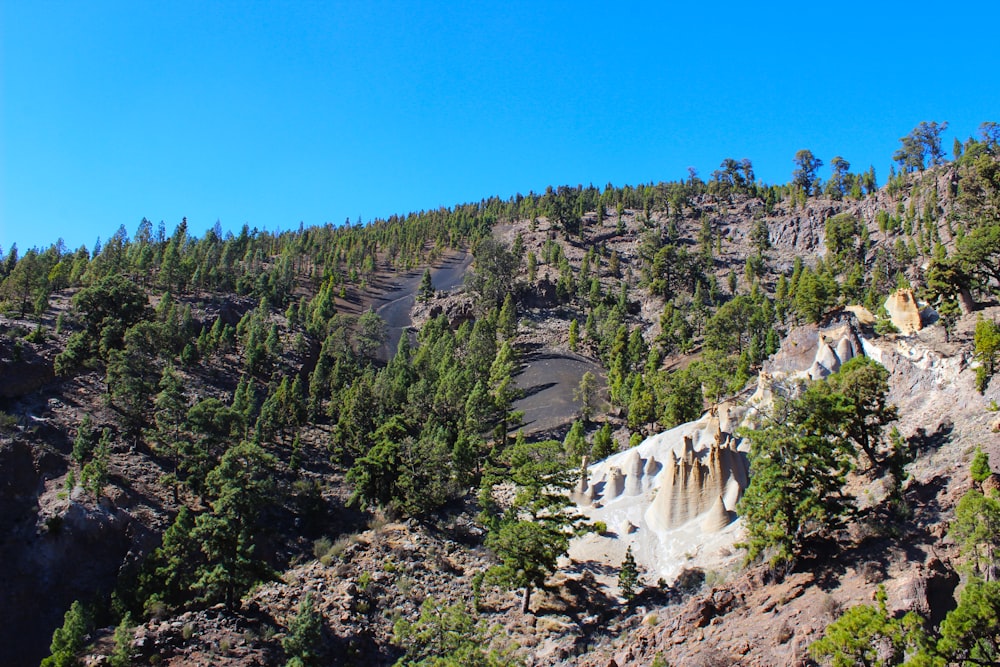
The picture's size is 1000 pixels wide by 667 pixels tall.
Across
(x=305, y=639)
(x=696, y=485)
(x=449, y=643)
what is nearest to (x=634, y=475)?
(x=696, y=485)

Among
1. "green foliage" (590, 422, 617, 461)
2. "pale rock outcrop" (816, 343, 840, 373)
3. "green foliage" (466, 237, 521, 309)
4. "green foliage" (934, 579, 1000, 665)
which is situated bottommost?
"green foliage" (934, 579, 1000, 665)

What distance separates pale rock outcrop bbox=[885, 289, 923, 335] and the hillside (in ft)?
3.53

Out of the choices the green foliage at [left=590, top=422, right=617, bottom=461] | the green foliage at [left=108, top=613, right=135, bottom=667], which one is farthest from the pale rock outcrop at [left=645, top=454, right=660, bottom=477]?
the green foliage at [left=108, top=613, right=135, bottom=667]

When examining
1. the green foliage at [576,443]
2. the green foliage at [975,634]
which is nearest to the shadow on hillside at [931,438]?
the green foliage at [975,634]

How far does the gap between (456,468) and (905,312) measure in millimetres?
33812

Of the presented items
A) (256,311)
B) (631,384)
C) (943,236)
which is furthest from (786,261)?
(256,311)

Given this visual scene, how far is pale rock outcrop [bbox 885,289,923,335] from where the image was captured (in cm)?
4175

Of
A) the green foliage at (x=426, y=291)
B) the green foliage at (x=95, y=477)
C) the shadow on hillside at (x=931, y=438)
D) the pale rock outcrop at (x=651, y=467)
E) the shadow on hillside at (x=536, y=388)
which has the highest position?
the green foliage at (x=426, y=291)

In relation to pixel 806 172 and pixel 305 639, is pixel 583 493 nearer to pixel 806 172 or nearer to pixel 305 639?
pixel 305 639

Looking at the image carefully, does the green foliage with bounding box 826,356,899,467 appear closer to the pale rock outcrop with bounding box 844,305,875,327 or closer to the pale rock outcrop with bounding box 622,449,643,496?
the pale rock outcrop with bounding box 622,449,643,496

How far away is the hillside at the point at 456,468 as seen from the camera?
2666 cm

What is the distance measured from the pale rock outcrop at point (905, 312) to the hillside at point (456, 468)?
1.08 meters

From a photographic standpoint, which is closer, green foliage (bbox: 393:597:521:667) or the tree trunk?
A: green foliage (bbox: 393:597:521:667)

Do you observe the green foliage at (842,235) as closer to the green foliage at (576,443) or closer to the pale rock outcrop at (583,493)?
the green foliage at (576,443)
